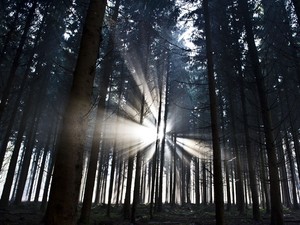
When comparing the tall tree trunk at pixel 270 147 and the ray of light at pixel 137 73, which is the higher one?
the ray of light at pixel 137 73

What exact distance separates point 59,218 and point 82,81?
1.79 meters

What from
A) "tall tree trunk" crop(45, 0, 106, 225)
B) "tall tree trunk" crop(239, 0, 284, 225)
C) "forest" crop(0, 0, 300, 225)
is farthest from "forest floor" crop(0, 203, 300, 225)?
"tall tree trunk" crop(45, 0, 106, 225)

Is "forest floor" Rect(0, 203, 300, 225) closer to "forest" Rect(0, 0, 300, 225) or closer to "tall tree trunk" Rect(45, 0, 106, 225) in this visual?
"forest" Rect(0, 0, 300, 225)

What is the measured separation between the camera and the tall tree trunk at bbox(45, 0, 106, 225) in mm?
2844

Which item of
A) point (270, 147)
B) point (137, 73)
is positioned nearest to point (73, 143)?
point (270, 147)

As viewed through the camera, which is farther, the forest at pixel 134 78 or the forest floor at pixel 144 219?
the forest floor at pixel 144 219

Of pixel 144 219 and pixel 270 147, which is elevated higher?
pixel 270 147

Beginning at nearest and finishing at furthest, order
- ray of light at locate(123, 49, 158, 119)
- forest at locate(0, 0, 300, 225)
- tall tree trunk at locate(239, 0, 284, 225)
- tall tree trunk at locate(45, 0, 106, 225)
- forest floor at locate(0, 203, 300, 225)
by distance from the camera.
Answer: tall tree trunk at locate(45, 0, 106, 225)
forest at locate(0, 0, 300, 225)
tall tree trunk at locate(239, 0, 284, 225)
forest floor at locate(0, 203, 300, 225)
ray of light at locate(123, 49, 158, 119)

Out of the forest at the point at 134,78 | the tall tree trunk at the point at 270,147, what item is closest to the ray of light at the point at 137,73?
the forest at the point at 134,78

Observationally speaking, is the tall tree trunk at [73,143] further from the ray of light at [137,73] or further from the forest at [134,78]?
the ray of light at [137,73]

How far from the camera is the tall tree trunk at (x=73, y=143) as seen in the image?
2844 millimetres

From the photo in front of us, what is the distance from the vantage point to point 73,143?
3.11 metres

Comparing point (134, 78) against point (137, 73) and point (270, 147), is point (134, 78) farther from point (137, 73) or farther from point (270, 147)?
point (270, 147)

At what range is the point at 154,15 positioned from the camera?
13.8 meters
